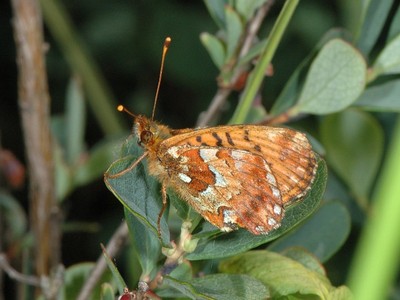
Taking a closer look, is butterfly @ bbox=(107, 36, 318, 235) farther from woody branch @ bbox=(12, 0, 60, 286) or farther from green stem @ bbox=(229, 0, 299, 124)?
woody branch @ bbox=(12, 0, 60, 286)

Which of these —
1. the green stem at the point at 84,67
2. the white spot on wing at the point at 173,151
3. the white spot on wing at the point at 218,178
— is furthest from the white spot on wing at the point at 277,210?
the green stem at the point at 84,67

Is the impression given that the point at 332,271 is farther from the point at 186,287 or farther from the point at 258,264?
the point at 186,287

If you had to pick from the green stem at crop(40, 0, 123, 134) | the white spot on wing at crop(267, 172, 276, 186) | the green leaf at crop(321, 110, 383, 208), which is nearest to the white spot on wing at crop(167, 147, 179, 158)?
the white spot on wing at crop(267, 172, 276, 186)

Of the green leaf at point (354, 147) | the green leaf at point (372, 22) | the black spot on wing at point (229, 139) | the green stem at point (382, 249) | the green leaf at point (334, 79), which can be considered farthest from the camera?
the green leaf at point (354, 147)

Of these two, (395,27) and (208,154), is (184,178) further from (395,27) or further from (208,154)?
(395,27)

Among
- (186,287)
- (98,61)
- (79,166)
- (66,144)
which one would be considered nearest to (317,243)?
(186,287)

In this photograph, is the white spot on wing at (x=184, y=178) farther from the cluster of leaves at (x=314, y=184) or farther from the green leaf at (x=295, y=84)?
the green leaf at (x=295, y=84)
